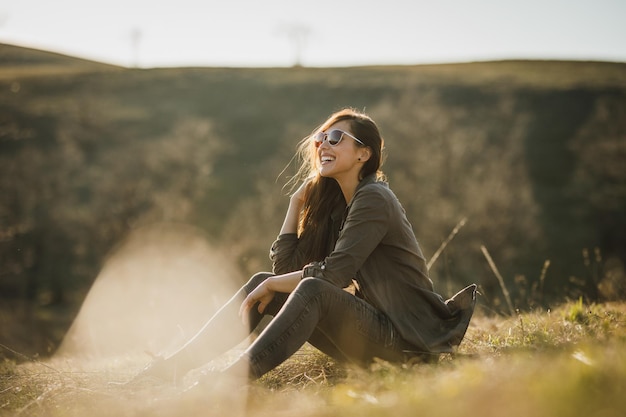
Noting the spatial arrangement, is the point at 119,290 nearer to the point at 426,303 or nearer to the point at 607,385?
the point at 426,303

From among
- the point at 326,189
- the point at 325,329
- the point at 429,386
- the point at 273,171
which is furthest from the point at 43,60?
the point at 429,386

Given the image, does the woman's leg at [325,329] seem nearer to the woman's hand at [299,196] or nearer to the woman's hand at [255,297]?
the woman's hand at [255,297]

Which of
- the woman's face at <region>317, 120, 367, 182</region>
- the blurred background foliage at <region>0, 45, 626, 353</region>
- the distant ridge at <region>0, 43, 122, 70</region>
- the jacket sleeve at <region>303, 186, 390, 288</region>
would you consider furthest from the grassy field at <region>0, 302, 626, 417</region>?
the distant ridge at <region>0, 43, 122, 70</region>

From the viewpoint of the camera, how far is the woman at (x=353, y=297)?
3.84 meters

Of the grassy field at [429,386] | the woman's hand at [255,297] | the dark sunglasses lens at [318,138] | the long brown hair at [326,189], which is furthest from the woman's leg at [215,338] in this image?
the dark sunglasses lens at [318,138]

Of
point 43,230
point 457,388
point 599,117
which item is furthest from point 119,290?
point 599,117

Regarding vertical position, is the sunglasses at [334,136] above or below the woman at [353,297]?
above

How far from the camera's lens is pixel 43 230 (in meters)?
31.7

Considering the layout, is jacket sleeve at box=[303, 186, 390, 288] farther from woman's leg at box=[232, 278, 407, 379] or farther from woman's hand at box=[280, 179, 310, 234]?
woman's hand at box=[280, 179, 310, 234]

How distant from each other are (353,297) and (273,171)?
105 feet

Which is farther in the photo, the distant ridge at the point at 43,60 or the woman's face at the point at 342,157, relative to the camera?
the distant ridge at the point at 43,60

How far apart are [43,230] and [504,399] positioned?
33096 millimetres

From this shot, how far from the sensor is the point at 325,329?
413cm

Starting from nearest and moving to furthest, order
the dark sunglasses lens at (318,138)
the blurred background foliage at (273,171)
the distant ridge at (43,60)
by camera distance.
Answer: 1. the dark sunglasses lens at (318,138)
2. the blurred background foliage at (273,171)
3. the distant ridge at (43,60)
